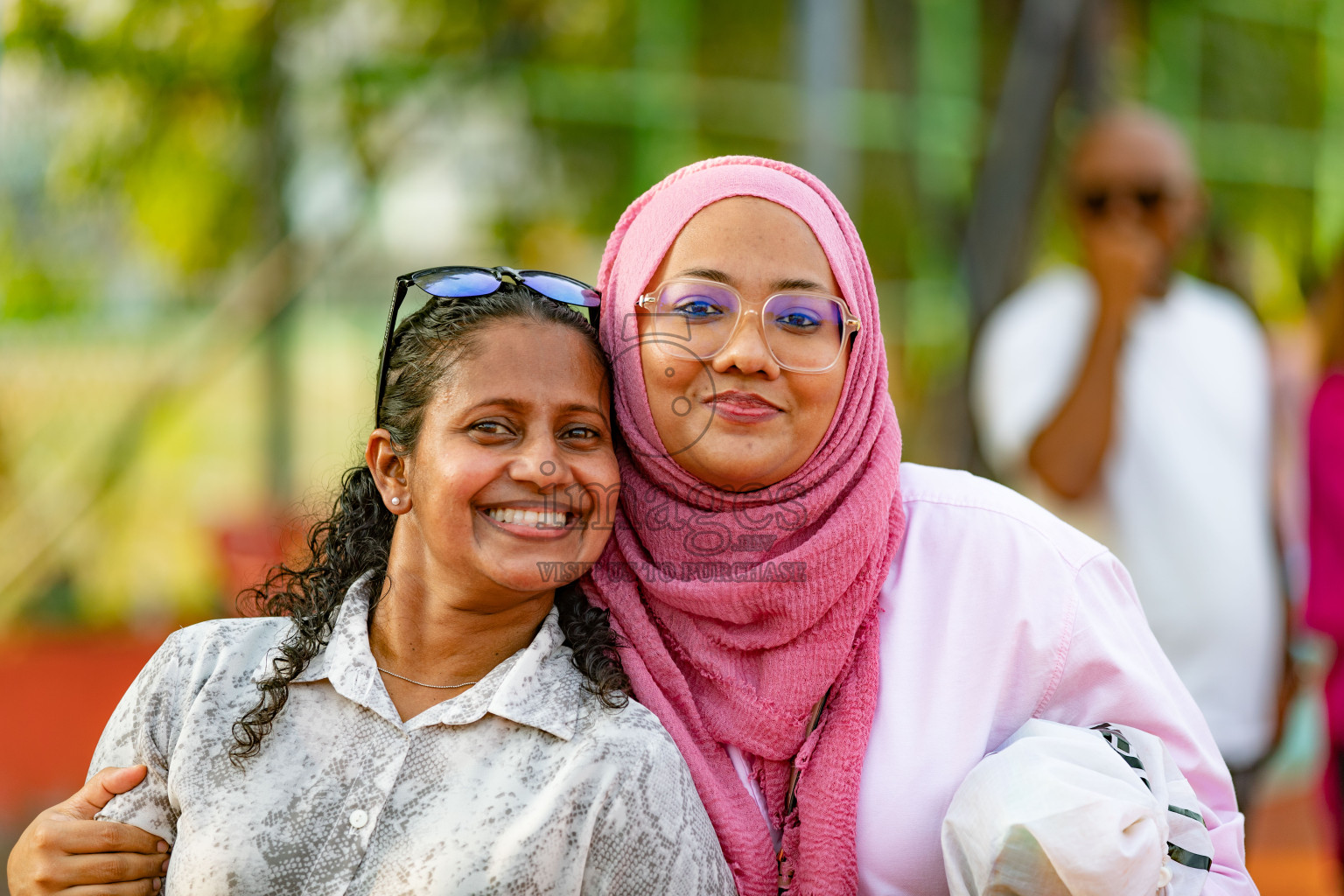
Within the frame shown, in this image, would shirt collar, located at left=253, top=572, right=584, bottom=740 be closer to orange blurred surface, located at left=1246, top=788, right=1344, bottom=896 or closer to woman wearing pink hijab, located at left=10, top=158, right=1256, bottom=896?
woman wearing pink hijab, located at left=10, top=158, right=1256, bottom=896

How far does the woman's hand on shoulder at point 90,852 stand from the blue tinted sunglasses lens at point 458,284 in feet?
2.98

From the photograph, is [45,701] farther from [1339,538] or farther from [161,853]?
[1339,538]

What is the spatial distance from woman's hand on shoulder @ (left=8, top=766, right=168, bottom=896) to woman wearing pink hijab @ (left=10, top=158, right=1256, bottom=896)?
2.70 ft

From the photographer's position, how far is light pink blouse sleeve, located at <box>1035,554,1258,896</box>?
2.04 metres

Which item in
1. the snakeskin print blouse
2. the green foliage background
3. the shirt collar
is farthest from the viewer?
the green foliage background

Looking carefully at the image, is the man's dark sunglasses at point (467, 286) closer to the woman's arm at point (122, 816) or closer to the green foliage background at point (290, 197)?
the woman's arm at point (122, 816)

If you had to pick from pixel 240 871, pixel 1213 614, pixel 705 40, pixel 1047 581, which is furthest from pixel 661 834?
pixel 705 40

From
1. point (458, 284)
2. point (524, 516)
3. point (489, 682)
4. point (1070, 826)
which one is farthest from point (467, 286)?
point (1070, 826)

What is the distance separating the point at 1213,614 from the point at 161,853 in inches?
107

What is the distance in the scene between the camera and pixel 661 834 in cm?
184

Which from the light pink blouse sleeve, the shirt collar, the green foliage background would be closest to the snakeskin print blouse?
the shirt collar

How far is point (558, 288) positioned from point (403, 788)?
872mm

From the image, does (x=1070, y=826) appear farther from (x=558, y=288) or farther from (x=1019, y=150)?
(x=1019, y=150)

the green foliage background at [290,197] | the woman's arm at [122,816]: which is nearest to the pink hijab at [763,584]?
the woman's arm at [122,816]
